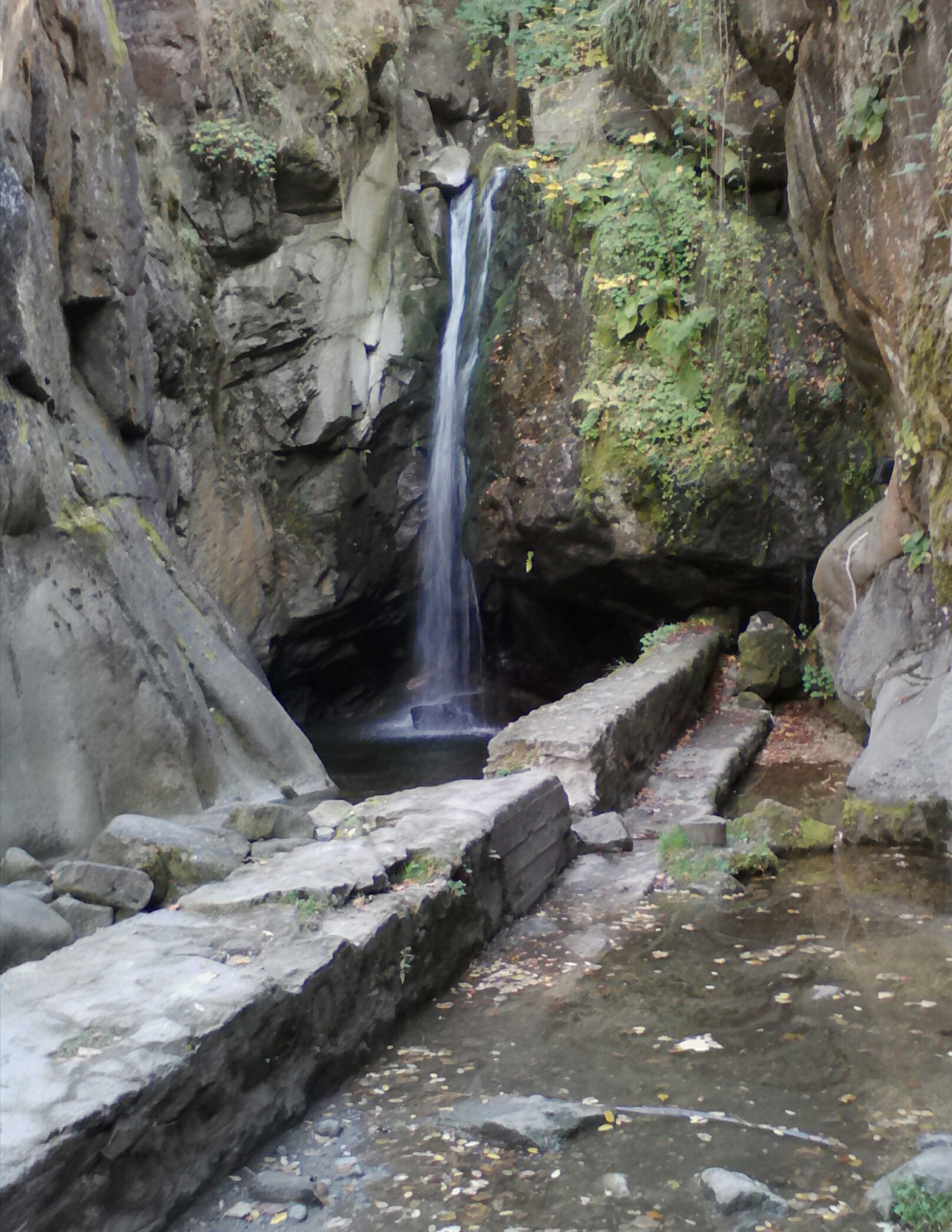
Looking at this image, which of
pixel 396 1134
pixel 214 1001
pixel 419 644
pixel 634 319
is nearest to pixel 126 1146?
pixel 214 1001

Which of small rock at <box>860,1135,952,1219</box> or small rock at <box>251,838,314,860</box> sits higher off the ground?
small rock at <box>251,838,314,860</box>

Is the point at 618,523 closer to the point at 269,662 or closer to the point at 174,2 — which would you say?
the point at 269,662

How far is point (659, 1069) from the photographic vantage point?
11.4 ft

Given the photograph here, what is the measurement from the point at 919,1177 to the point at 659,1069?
1.11 m

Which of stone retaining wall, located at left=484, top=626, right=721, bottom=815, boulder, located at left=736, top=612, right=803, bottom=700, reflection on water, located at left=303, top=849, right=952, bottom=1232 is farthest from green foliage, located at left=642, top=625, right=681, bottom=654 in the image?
reflection on water, located at left=303, top=849, right=952, bottom=1232

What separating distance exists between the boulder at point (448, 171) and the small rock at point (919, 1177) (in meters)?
16.1

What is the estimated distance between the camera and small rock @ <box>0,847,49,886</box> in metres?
5.05

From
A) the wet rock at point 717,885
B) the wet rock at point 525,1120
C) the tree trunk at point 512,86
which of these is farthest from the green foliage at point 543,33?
the wet rock at point 525,1120

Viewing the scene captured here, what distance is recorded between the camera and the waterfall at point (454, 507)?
615 inches

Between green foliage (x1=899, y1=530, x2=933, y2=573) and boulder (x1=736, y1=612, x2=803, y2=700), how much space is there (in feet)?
12.3

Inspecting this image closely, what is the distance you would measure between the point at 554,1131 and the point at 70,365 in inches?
312

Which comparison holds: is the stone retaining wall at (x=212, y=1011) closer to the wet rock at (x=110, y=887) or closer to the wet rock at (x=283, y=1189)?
the wet rock at (x=283, y=1189)

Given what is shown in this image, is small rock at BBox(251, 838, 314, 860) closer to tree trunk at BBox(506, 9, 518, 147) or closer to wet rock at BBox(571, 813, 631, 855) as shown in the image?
wet rock at BBox(571, 813, 631, 855)

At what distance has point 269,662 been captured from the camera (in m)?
14.7
